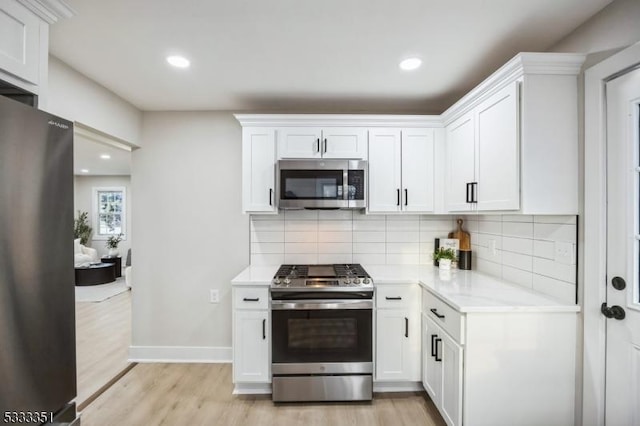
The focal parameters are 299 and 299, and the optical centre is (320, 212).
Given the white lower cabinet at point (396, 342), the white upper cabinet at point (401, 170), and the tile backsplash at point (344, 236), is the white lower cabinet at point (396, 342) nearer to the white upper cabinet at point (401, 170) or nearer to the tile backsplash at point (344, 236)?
the tile backsplash at point (344, 236)

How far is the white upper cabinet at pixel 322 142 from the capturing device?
8.70ft

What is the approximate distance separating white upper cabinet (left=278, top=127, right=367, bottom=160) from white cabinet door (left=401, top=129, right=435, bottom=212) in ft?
1.30

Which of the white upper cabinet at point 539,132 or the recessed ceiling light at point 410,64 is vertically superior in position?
the recessed ceiling light at point 410,64

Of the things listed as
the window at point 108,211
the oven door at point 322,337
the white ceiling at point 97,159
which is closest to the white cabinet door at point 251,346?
the oven door at point 322,337

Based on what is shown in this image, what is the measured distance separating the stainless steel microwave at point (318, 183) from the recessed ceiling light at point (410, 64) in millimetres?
782

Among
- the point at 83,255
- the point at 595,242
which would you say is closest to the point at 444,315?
the point at 595,242

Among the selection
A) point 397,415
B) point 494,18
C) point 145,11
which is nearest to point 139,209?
point 145,11

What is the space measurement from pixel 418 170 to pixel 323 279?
1.30m

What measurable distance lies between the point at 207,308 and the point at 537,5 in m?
Result: 3.38

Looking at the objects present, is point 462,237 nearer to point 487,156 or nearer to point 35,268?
A: point 487,156

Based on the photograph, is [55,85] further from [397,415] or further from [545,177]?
[397,415]

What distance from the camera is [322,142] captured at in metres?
2.65

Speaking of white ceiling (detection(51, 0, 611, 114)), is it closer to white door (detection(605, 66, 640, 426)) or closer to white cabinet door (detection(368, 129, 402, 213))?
white cabinet door (detection(368, 129, 402, 213))

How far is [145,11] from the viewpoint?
1578 mm
